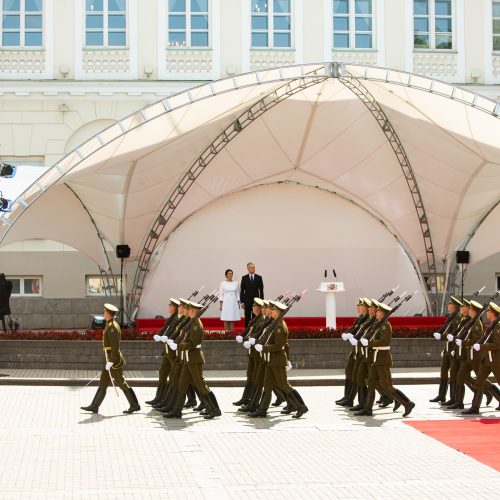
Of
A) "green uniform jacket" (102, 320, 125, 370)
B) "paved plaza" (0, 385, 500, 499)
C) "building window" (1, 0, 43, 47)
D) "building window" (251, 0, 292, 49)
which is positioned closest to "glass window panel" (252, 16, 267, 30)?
"building window" (251, 0, 292, 49)

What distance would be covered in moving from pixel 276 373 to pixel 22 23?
62.8 feet

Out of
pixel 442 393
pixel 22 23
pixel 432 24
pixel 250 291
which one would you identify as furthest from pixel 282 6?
pixel 442 393

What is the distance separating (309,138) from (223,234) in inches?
157

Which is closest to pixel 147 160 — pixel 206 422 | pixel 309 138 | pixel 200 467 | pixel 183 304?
pixel 309 138

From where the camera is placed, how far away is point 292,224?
3216 centimetres

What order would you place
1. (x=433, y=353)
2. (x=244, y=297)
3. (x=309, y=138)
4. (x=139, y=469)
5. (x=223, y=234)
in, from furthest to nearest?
1. (x=223, y=234)
2. (x=309, y=138)
3. (x=244, y=297)
4. (x=433, y=353)
5. (x=139, y=469)

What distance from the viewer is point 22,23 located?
3353 cm

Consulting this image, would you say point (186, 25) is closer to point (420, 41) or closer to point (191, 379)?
point (420, 41)

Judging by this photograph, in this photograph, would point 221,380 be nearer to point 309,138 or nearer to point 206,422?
point 206,422

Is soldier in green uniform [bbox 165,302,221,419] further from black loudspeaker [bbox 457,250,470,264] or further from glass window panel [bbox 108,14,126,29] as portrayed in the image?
glass window panel [bbox 108,14,126,29]

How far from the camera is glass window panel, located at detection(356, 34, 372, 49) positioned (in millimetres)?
34344

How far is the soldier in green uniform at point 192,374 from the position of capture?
17.6 m

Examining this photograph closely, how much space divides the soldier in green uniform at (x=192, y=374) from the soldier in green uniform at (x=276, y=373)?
68cm

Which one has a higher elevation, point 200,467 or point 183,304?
point 183,304
